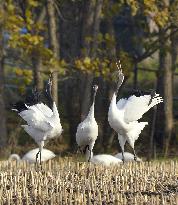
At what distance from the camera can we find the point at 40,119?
1038 cm

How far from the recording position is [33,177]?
786cm

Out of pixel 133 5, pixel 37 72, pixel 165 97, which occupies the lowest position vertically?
pixel 165 97

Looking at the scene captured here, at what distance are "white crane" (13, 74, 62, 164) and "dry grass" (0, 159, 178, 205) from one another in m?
1.30

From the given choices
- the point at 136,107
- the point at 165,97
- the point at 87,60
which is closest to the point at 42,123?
the point at 136,107

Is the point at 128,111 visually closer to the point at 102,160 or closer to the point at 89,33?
the point at 102,160

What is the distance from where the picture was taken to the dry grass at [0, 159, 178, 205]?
22.6 ft

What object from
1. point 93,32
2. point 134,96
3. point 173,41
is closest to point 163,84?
point 173,41

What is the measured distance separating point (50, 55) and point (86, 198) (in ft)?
17.8

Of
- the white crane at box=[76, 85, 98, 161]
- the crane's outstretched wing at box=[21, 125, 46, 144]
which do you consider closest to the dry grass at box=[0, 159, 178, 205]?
the white crane at box=[76, 85, 98, 161]

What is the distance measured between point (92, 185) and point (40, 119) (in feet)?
9.92

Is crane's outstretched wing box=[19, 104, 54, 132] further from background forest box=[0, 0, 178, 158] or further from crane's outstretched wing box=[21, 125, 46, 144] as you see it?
background forest box=[0, 0, 178, 158]

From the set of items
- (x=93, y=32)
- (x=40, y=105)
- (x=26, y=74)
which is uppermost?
(x=93, y=32)

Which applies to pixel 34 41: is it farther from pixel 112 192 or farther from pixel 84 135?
pixel 112 192

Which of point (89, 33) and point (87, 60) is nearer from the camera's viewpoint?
point (87, 60)
